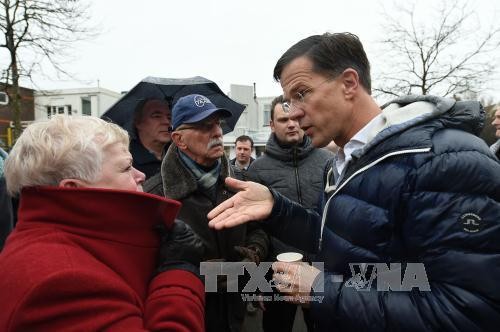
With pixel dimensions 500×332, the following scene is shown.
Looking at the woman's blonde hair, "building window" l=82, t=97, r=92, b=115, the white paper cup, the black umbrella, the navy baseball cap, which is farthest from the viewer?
"building window" l=82, t=97, r=92, b=115

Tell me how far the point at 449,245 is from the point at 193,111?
1.79 m

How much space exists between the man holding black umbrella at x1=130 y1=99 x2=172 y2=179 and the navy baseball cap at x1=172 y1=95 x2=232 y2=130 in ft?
2.77

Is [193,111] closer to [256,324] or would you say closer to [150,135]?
[150,135]

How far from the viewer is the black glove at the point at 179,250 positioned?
1.60 meters

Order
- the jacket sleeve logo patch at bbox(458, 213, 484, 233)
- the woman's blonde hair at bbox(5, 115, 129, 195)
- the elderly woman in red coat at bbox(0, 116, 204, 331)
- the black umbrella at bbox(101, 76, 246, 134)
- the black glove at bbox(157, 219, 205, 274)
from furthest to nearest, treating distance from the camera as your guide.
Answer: the black umbrella at bbox(101, 76, 246, 134)
the black glove at bbox(157, 219, 205, 274)
the woman's blonde hair at bbox(5, 115, 129, 195)
the jacket sleeve logo patch at bbox(458, 213, 484, 233)
the elderly woman in red coat at bbox(0, 116, 204, 331)

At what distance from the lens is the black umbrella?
134 inches

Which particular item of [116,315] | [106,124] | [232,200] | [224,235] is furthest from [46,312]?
[224,235]

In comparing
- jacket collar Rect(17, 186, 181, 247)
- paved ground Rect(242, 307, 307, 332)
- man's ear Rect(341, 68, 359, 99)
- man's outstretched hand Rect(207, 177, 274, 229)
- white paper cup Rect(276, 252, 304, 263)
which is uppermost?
man's ear Rect(341, 68, 359, 99)

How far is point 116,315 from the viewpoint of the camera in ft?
3.83

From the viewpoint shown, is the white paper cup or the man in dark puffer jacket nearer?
the man in dark puffer jacket

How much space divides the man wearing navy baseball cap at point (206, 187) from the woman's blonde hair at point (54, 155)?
0.91 meters

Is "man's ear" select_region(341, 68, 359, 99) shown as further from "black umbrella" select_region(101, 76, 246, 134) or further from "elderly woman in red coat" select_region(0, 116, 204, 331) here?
"black umbrella" select_region(101, 76, 246, 134)

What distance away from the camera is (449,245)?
1.27 m

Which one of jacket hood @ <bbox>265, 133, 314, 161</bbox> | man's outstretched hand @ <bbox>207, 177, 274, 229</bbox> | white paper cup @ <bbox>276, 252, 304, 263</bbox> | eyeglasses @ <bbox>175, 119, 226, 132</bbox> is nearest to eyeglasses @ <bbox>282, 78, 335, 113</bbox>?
man's outstretched hand @ <bbox>207, 177, 274, 229</bbox>
